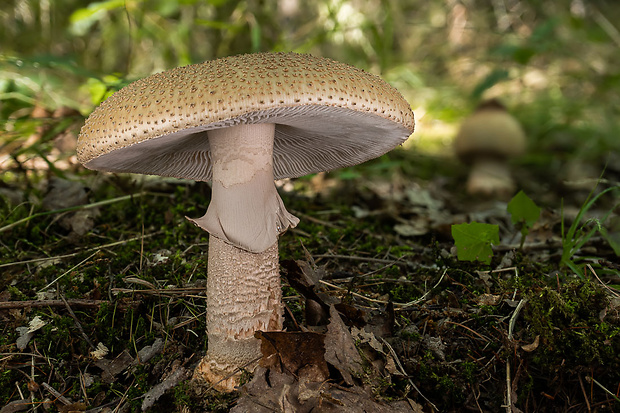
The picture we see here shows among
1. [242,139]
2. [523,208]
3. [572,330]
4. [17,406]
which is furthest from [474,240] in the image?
[17,406]

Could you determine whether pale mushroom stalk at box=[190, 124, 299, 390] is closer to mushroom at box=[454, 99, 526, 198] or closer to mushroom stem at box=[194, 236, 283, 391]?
mushroom stem at box=[194, 236, 283, 391]

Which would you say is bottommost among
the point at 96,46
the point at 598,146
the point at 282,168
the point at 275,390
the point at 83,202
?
the point at 598,146

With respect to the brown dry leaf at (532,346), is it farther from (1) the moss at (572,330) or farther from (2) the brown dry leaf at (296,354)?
(2) the brown dry leaf at (296,354)

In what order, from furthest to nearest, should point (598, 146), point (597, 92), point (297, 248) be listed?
1. point (597, 92)
2. point (598, 146)
3. point (297, 248)

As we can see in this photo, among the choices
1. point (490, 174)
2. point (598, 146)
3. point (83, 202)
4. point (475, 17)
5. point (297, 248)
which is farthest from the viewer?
point (475, 17)

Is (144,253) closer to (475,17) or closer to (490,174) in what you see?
(490,174)

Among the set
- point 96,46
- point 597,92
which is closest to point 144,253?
point 96,46

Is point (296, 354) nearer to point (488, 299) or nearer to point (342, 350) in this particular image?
point (342, 350)

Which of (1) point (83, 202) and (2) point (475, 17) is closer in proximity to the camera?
(1) point (83, 202)

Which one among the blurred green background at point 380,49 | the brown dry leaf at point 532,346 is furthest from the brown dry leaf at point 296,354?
the blurred green background at point 380,49
